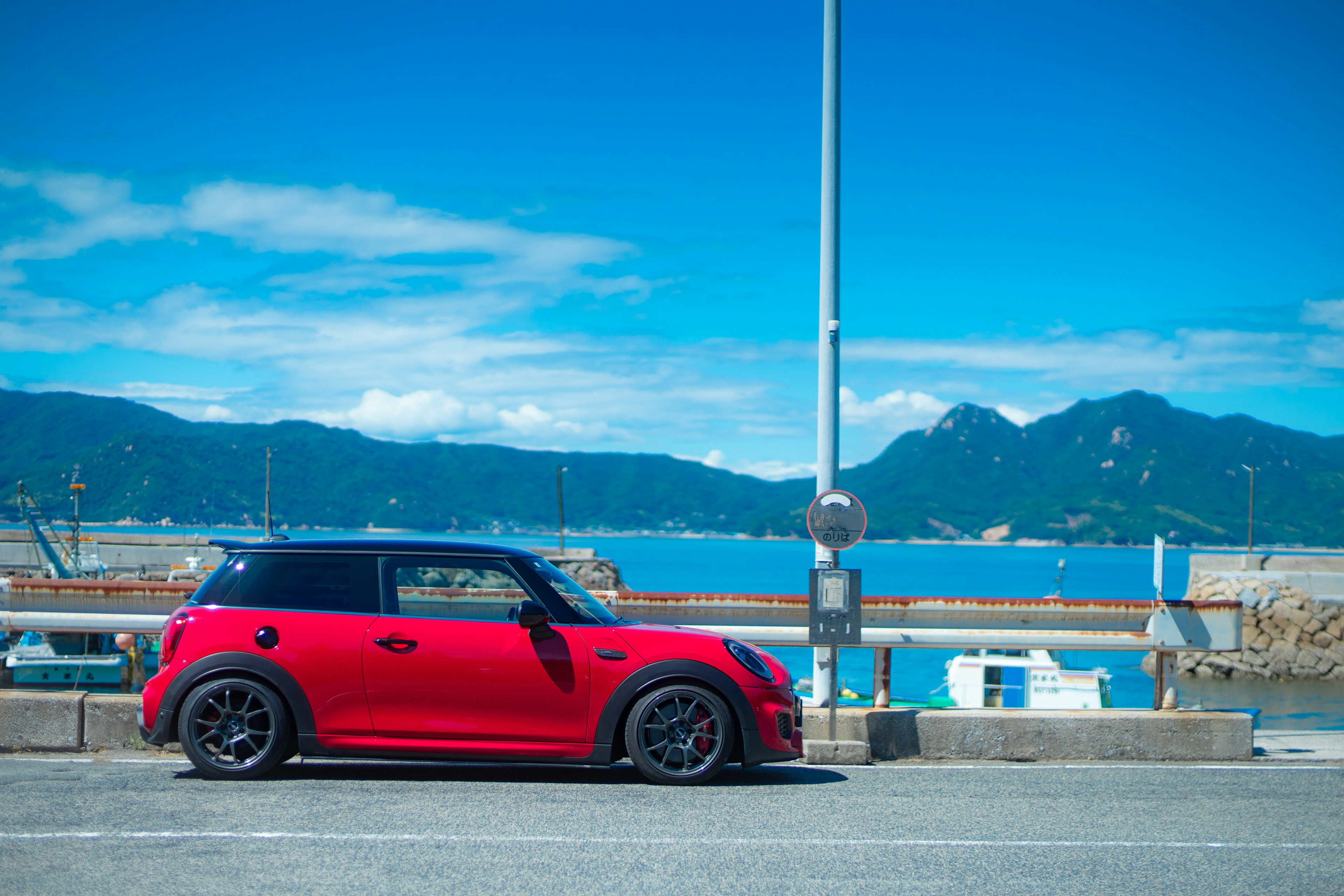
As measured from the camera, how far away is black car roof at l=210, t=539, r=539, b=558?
6789mm

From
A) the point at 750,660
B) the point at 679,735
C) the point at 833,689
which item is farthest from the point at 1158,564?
the point at 679,735

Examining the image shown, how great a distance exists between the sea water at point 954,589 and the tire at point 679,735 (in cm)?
153

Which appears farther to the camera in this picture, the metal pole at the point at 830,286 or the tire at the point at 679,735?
the metal pole at the point at 830,286

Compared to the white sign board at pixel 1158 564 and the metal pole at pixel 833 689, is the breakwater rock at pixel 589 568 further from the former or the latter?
the white sign board at pixel 1158 564

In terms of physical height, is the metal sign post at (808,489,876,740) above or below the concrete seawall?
above

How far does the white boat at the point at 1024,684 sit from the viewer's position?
27406 mm

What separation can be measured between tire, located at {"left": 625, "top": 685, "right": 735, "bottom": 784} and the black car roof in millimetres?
1292

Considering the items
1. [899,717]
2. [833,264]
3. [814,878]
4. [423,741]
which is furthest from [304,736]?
[833,264]

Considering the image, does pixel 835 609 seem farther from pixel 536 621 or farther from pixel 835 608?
pixel 536 621

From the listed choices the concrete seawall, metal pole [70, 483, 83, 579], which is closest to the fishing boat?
the concrete seawall

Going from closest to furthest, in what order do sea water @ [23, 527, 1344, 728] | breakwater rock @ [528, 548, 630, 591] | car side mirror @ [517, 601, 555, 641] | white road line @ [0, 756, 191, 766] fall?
car side mirror @ [517, 601, 555, 641], white road line @ [0, 756, 191, 766], sea water @ [23, 527, 1344, 728], breakwater rock @ [528, 548, 630, 591]

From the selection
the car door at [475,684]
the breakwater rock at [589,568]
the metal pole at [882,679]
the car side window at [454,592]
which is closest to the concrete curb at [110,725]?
the car door at [475,684]

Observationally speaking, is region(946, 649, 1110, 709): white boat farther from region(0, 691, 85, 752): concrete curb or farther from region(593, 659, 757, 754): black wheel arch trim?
region(0, 691, 85, 752): concrete curb

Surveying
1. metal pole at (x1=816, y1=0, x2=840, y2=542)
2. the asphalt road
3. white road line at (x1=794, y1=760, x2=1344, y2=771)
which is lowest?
white road line at (x1=794, y1=760, x2=1344, y2=771)
